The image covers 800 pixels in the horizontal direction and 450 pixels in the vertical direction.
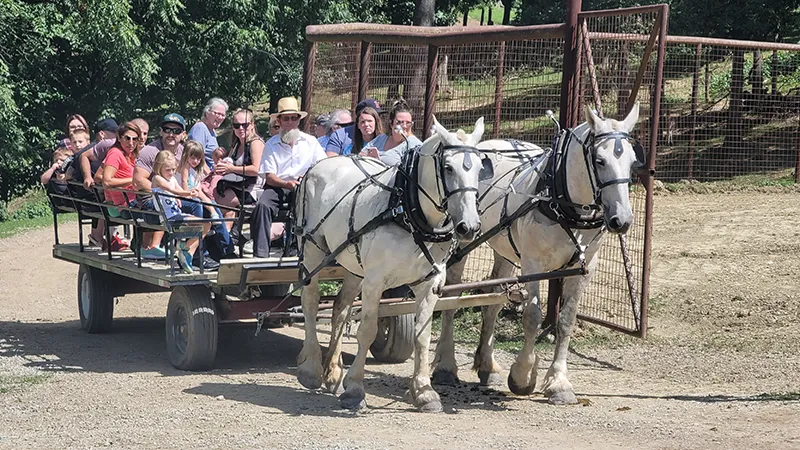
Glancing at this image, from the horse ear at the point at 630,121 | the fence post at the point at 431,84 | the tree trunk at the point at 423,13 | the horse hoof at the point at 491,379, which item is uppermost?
the tree trunk at the point at 423,13

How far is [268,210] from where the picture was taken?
33.1 ft

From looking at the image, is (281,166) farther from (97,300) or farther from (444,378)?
(97,300)

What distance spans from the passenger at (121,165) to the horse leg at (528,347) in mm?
4011

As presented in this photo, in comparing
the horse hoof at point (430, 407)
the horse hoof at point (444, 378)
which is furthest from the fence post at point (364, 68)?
the horse hoof at point (430, 407)

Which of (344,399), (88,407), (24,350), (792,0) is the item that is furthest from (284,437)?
(792,0)

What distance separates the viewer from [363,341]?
28.2 ft

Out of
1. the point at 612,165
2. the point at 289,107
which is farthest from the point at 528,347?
the point at 289,107

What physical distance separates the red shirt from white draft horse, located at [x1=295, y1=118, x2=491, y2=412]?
7.68 ft

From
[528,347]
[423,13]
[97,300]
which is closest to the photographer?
[528,347]

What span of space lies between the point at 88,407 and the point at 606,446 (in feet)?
12.6

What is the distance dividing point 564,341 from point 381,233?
1782 millimetres

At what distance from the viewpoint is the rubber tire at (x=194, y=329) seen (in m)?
9.83

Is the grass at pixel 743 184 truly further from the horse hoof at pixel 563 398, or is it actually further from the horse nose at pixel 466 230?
the horse nose at pixel 466 230

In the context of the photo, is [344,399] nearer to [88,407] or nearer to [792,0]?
[88,407]
